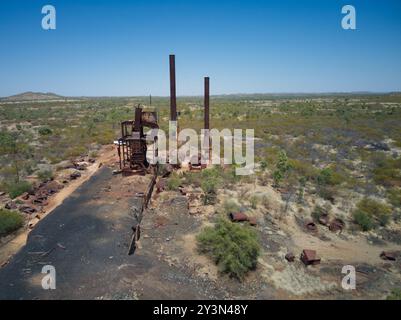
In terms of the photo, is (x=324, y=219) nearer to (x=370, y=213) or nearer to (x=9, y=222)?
(x=370, y=213)

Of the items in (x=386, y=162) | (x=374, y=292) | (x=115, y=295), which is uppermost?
(x=386, y=162)

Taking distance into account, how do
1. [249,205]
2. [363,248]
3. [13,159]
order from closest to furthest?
[363,248] < [249,205] < [13,159]

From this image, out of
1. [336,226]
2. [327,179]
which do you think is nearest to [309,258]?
[336,226]

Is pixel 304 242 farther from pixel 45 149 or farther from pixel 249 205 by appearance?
pixel 45 149

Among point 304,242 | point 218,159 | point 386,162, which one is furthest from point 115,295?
point 386,162

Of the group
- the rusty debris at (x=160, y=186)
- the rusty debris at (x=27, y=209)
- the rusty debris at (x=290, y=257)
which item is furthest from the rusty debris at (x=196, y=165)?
the rusty debris at (x=290, y=257)

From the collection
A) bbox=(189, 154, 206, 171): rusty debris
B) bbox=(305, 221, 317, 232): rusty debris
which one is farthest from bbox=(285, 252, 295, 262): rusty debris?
bbox=(189, 154, 206, 171): rusty debris

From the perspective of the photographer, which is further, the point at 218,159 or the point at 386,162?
the point at 218,159
